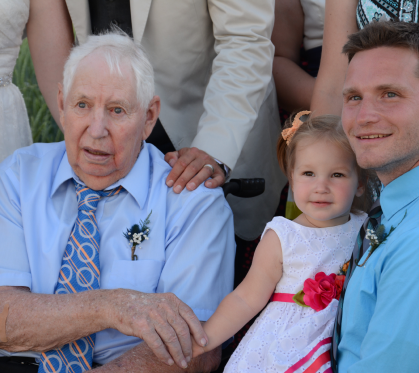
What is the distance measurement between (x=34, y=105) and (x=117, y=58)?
306 cm

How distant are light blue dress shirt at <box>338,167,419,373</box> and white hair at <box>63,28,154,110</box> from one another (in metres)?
1.17

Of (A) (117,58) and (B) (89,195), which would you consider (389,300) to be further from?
(A) (117,58)

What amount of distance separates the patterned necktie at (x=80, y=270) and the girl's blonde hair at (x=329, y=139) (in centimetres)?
78

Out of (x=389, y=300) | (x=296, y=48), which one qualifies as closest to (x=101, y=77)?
(x=296, y=48)

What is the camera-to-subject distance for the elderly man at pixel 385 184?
1.41m

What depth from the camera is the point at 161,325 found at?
6.15ft

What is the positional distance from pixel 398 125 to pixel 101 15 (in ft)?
5.78

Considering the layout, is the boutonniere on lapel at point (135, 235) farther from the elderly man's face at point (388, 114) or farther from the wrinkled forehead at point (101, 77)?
the elderly man's face at point (388, 114)

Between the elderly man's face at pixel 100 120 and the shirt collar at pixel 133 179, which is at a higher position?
the elderly man's face at pixel 100 120

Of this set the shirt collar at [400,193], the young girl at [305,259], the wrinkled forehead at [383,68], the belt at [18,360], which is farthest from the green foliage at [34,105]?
the shirt collar at [400,193]

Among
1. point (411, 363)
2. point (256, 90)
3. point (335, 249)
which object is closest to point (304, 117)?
point (256, 90)

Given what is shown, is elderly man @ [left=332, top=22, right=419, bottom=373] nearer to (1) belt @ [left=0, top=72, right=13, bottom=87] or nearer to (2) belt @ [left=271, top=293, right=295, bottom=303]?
(2) belt @ [left=271, top=293, right=295, bottom=303]

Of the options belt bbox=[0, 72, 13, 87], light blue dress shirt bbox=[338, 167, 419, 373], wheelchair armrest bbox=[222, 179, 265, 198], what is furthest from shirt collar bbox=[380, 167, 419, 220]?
belt bbox=[0, 72, 13, 87]

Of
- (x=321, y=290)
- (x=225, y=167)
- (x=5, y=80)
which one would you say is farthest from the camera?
(x=5, y=80)
